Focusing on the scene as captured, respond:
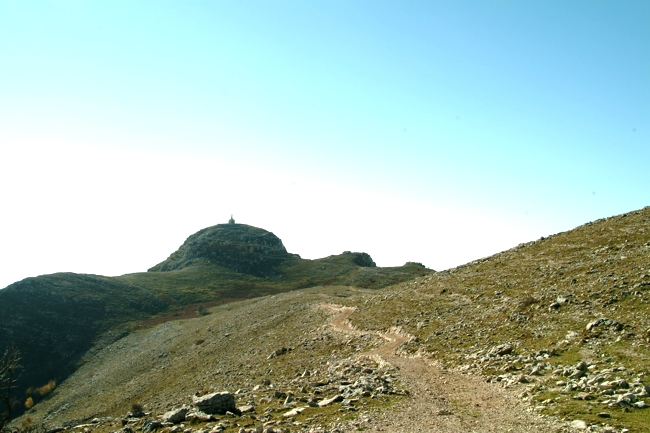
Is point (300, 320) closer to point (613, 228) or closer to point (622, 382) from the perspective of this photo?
point (613, 228)

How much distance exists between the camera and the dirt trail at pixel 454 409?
16547 mm

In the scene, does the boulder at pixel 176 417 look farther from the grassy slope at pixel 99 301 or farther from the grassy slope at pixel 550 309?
the grassy slope at pixel 99 301

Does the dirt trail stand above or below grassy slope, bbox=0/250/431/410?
below

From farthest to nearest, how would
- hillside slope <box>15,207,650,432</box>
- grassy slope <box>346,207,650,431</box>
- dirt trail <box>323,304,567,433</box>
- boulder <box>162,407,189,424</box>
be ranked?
boulder <box>162,407,189,424</box>
grassy slope <box>346,207,650,431</box>
hillside slope <box>15,207,650,432</box>
dirt trail <box>323,304,567,433</box>

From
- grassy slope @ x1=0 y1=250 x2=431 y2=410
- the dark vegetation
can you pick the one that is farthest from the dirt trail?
grassy slope @ x1=0 y1=250 x2=431 y2=410

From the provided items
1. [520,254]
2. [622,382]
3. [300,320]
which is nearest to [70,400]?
[300,320]

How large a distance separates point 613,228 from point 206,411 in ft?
153

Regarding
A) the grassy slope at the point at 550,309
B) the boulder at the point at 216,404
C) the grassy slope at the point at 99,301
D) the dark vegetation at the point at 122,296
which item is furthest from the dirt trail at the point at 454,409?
the grassy slope at the point at 99,301

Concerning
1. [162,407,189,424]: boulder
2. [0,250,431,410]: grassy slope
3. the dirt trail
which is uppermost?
[0,250,431,410]: grassy slope

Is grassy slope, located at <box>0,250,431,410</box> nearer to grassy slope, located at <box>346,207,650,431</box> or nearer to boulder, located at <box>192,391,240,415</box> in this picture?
grassy slope, located at <box>346,207,650,431</box>

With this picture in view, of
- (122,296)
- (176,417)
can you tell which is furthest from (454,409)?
(122,296)

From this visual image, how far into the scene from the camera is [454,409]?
63.4ft

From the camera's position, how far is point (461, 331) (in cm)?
3322

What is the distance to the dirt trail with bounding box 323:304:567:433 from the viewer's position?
16.5 metres
